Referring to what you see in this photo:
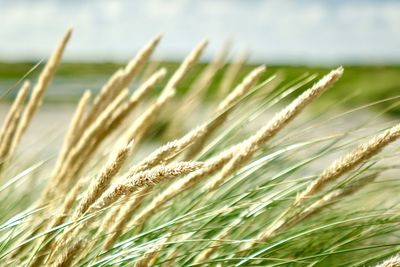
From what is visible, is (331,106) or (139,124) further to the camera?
(331,106)

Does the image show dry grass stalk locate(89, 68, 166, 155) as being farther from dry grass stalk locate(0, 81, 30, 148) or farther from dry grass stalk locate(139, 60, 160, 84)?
dry grass stalk locate(139, 60, 160, 84)

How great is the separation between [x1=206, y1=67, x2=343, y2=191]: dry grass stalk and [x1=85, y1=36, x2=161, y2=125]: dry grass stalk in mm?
593

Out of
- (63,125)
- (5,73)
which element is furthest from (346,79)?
(63,125)

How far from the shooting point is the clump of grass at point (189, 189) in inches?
44.1

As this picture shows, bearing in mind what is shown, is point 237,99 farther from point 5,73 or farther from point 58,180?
point 5,73

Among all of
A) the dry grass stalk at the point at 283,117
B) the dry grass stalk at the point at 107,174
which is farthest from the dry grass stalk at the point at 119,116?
the dry grass stalk at the point at 107,174

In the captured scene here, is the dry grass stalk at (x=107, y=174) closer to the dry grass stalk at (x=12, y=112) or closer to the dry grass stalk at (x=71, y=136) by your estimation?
the dry grass stalk at (x=71, y=136)

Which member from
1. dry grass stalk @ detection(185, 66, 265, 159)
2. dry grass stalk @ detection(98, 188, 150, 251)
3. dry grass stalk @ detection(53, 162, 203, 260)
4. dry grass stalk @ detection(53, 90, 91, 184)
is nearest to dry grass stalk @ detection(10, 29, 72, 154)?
dry grass stalk @ detection(53, 90, 91, 184)

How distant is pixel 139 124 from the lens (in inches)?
60.5

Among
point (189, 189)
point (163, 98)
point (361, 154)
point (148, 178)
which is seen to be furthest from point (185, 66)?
point (148, 178)

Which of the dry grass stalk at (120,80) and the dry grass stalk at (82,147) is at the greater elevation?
the dry grass stalk at (120,80)

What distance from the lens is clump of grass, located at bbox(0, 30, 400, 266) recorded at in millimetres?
1121

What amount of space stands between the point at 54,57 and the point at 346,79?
20.9 meters

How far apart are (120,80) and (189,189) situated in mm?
309
